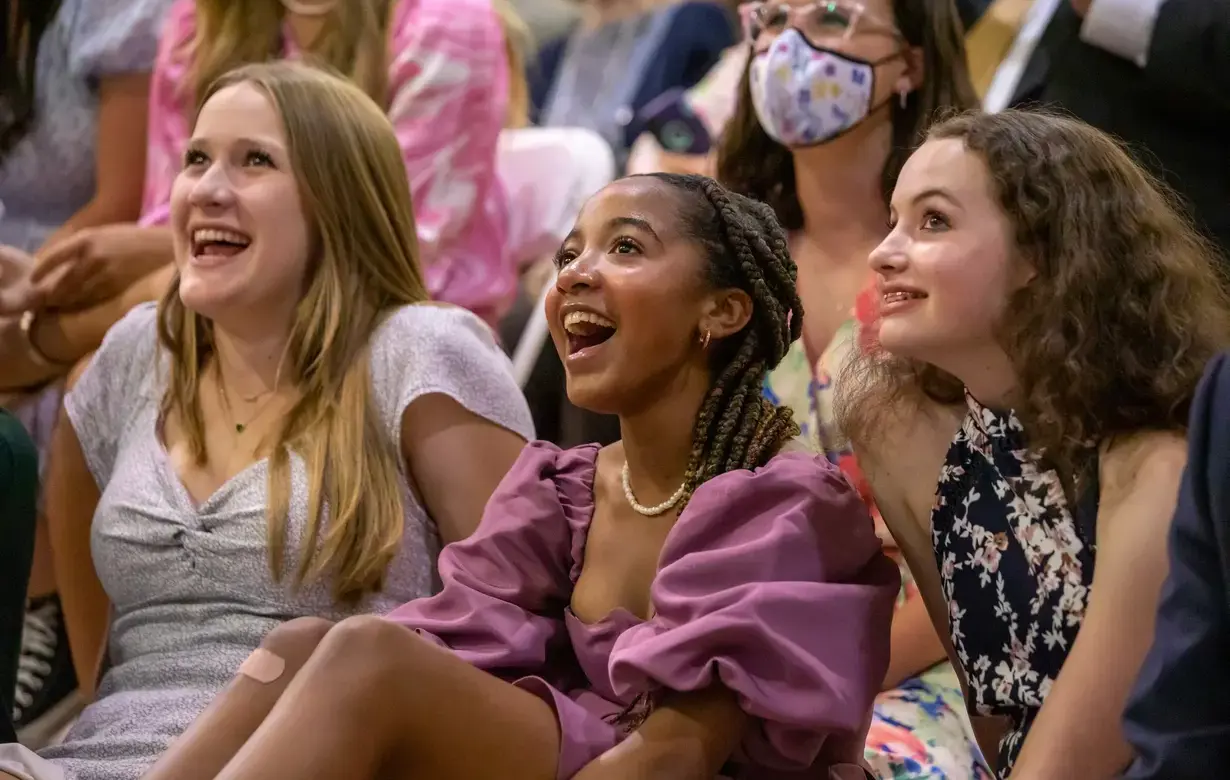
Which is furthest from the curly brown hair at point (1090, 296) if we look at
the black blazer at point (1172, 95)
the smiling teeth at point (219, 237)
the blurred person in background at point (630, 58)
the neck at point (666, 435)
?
the blurred person in background at point (630, 58)

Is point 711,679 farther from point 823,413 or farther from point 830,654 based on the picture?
point 823,413

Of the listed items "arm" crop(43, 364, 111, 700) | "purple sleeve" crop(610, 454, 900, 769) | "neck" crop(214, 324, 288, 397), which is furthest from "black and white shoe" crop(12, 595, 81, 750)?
"purple sleeve" crop(610, 454, 900, 769)

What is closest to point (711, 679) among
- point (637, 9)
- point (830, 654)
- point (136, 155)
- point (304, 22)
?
point (830, 654)

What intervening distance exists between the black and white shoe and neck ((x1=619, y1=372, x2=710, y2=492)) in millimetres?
1133

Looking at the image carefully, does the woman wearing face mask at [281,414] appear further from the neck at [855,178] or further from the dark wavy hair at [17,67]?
the dark wavy hair at [17,67]

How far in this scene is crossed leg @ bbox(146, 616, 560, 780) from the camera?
126 centimetres

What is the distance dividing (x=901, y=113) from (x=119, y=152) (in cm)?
138

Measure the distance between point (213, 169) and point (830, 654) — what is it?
101 cm

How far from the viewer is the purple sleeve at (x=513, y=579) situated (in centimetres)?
148

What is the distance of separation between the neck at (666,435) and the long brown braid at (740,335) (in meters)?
0.01

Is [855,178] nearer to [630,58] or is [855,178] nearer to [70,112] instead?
[70,112]

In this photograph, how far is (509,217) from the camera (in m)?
2.80

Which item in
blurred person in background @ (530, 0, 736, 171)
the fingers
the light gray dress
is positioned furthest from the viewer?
blurred person in background @ (530, 0, 736, 171)

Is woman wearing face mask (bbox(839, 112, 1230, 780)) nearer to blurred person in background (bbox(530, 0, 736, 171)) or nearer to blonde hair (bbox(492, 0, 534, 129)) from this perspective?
blonde hair (bbox(492, 0, 534, 129))
